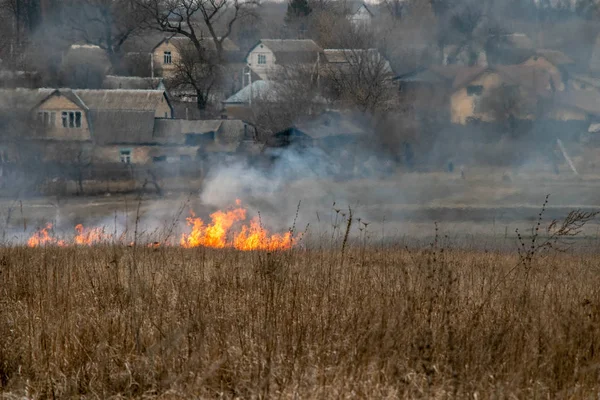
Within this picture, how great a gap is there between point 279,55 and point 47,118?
91.9ft

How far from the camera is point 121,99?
54250 mm

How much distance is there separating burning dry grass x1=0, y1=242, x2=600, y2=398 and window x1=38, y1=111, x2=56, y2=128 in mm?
38119

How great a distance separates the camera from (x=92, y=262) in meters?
11.5

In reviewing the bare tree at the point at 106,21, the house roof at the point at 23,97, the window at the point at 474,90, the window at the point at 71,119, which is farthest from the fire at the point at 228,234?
the bare tree at the point at 106,21

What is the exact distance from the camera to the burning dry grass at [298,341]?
6074 millimetres

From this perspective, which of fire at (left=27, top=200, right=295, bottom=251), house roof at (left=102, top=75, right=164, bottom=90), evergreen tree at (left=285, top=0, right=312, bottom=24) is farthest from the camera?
evergreen tree at (left=285, top=0, right=312, bottom=24)

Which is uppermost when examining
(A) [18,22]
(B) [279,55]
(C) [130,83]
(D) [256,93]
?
(B) [279,55]

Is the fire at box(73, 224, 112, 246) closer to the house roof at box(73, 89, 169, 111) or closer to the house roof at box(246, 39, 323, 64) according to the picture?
the house roof at box(73, 89, 169, 111)

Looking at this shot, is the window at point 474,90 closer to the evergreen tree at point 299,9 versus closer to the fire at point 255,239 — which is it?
the fire at point 255,239

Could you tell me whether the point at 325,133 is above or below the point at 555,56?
below

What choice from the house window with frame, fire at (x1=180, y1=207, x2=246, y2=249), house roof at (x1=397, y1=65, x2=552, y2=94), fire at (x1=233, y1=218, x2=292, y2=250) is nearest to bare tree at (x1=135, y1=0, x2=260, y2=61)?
the house window with frame

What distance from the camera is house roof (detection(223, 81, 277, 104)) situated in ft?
178

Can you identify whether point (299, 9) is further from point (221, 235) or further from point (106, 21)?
point (221, 235)

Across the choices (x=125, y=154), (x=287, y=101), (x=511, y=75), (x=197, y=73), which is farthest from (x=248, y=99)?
(x=511, y=75)
